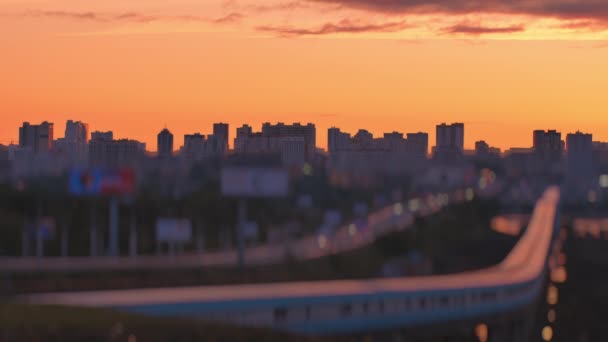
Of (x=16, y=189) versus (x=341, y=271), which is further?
(x=16, y=189)

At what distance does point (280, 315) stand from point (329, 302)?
4.94 ft

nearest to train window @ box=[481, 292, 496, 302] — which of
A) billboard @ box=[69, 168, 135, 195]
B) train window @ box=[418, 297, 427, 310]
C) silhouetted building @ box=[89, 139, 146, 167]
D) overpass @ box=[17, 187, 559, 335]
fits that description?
overpass @ box=[17, 187, 559, 335]

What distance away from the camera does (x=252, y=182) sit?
4538cm

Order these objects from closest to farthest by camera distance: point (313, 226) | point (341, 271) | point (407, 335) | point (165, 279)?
1. point (407, 335)
2. point (165, 279)
3. point (341, 271)
4. point (313, 226)

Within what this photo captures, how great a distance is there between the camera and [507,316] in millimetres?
33250

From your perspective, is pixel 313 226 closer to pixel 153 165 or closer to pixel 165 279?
pixel 153 165

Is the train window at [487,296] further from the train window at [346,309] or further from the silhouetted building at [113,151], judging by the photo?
the silhouetted building at [113,151]

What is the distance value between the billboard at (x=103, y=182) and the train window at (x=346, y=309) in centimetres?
1888

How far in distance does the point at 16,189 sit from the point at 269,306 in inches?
1177

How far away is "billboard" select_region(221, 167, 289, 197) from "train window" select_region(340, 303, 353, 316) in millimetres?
19013

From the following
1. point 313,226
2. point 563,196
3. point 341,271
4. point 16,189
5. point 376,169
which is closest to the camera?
point 341,271

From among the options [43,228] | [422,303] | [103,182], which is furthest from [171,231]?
[422,303]

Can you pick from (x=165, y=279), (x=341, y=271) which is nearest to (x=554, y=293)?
(x=341, y=271)

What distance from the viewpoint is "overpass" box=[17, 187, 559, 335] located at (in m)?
23.0
